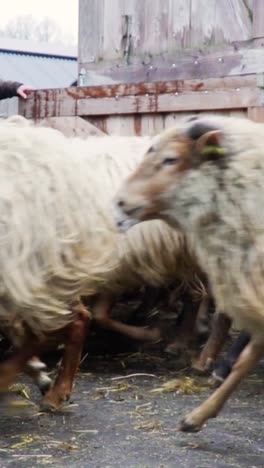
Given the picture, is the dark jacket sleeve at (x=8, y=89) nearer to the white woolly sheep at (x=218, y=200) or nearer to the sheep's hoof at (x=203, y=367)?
the sheep's hoof at (x=203, y=367)

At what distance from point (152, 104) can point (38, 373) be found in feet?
8.09

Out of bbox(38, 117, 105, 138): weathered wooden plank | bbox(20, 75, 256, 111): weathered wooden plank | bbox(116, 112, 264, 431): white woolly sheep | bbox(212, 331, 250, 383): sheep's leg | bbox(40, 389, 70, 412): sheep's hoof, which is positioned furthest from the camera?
bbox(38, 117, 105, 138): weathered wooden plank

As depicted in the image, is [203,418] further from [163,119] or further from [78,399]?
[163,119]

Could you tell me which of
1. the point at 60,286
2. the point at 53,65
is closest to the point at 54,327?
the point at 60,286

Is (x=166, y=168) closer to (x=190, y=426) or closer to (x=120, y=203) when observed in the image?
(x=120, y=203)

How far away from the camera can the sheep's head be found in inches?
157

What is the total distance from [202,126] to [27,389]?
6.67 feet

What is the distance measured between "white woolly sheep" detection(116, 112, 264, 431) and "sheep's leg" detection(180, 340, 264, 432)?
0.4 inches

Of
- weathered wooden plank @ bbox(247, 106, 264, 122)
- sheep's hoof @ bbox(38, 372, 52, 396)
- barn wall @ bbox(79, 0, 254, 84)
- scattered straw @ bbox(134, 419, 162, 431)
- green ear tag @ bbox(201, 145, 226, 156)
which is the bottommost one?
scattered straw @ bbox(134, 419, 162, 431)

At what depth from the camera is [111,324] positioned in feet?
19.6

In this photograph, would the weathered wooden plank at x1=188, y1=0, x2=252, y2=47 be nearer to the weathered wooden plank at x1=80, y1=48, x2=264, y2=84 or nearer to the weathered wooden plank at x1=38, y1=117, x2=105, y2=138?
the weathered wooden plank at x1=80, y1=48, x2=264, y2=84

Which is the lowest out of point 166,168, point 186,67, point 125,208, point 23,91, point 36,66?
point 125,208

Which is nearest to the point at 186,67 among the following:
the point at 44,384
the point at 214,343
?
the point at 214,343

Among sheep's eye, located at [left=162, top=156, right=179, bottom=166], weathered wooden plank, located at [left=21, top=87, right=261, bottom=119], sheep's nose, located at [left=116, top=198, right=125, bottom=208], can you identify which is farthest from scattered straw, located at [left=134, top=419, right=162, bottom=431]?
weathered wooden plank, located at [left=21, top=87, right=261, bottom=119]
